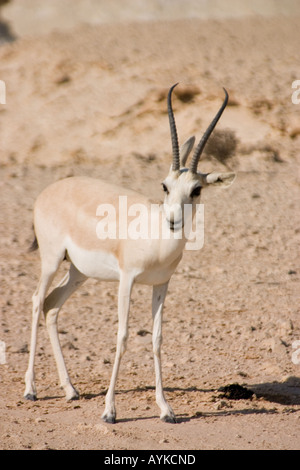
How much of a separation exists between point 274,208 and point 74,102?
5.37 m

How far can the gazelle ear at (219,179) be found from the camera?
7.06 metres

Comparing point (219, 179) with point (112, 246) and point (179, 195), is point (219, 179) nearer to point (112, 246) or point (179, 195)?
point (179, 195)

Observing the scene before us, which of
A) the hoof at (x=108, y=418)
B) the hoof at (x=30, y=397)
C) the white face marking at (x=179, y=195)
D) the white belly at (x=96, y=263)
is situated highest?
the white face marking at (x=179, y=195)

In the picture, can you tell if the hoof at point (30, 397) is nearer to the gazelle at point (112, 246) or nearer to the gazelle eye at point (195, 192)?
the gazelle at point (112, 246)

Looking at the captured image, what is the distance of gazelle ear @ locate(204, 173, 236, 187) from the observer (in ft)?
23.2

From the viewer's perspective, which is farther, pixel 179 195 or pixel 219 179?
pixel 219 179

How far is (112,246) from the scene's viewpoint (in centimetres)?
725

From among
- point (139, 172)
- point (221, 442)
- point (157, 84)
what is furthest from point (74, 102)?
point (221, 442)

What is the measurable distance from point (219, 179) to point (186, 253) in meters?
4.47

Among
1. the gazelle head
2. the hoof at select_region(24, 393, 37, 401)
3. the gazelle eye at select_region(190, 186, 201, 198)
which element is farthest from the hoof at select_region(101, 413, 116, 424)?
the gazelle eye at select_region(190, 186, 201, 198)

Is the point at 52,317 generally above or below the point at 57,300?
below

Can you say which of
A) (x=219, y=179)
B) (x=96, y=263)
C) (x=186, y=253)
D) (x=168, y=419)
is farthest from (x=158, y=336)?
(x=186, y=253)

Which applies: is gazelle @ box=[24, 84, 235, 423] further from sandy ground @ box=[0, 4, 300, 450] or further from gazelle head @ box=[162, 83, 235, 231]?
sandy ground @ box=[0, 4, 300, 450]

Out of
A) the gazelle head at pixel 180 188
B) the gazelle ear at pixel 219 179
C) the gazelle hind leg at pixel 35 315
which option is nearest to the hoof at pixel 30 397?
the gazelle hind leg at pixel 35 315
